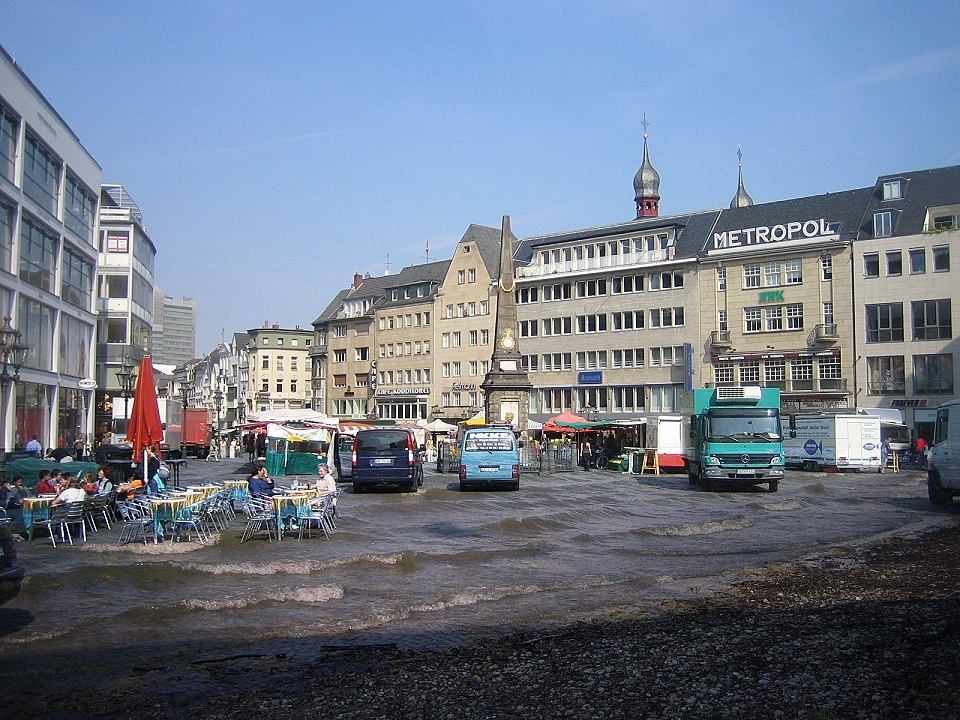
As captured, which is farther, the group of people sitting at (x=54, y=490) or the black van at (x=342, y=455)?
the black van at (x=342, y=455)

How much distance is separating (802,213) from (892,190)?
5.84 m

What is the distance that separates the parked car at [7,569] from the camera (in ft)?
33.5

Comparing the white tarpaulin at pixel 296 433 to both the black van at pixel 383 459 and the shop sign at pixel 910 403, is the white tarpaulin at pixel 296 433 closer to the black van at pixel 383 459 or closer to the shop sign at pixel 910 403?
the black van at pixel 383 459

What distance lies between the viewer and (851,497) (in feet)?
98.7

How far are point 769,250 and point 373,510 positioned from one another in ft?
155

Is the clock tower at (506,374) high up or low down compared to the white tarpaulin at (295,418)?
up

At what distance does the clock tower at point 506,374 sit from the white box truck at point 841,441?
13.6 metres

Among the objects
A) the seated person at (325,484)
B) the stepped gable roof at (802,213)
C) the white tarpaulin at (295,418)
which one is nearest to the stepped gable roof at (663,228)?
the stepped gable roof at (802,213)

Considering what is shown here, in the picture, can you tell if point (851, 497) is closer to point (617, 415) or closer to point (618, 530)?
point (618, 530)

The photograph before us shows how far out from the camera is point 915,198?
61875mm

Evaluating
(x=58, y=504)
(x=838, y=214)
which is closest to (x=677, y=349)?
(x=838, y=214)

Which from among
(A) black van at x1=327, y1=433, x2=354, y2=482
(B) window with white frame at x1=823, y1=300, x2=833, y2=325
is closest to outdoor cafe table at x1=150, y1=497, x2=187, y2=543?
(A) black van at x1=327, y1=433, x2=354, y2=482

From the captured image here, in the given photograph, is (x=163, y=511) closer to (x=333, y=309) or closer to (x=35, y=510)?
(x=35, y=510)

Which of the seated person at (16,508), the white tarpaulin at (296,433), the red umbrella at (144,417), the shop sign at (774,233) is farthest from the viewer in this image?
the shop sign at (774,233)
